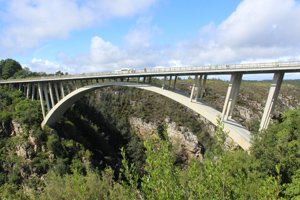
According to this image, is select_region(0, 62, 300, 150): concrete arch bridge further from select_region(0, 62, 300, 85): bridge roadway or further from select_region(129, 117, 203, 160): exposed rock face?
select_region(129, 117, 203, 160): exposed rock face

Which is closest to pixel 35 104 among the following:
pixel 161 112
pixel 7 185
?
pixel 7 185

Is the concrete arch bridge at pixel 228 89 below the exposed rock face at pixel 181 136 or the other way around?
the other way around

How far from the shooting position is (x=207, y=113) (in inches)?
952

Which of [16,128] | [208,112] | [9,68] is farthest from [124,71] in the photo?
[9,68]

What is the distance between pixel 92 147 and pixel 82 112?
11.0 metres

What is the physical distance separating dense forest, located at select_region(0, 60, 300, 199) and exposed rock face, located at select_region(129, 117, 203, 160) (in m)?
1.13

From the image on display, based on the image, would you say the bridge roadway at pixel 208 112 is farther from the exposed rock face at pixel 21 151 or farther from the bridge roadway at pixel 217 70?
the exposed rock face at pixel 21 151

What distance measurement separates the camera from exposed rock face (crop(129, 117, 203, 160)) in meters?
54.4

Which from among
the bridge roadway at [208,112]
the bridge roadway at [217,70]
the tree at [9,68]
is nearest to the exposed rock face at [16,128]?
the bridge roadway at [208,112]

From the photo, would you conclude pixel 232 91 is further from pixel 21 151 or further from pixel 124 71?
pixel 21 151

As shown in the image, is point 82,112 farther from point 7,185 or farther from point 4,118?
point 7,185

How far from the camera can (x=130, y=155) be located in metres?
53.0

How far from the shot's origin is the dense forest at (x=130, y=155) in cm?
726

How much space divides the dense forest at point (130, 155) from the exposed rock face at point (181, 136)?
113 centimetres
